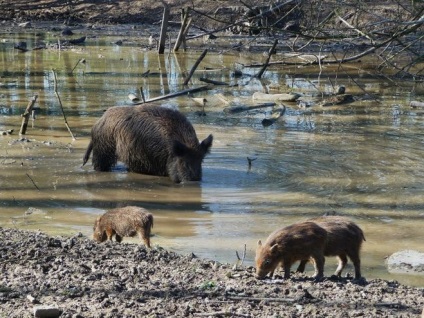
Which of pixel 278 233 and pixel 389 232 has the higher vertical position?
pixel 278 233

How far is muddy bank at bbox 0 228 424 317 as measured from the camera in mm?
6109

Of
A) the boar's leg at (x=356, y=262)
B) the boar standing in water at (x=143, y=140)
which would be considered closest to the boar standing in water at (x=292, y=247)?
the boar's leg at (x=356, y=262)

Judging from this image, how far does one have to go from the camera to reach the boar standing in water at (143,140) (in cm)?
1322

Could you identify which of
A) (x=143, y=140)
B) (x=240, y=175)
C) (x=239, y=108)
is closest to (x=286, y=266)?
(x=240, y=175)

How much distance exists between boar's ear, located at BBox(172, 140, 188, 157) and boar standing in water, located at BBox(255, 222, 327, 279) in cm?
573

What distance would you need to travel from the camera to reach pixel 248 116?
1794cm

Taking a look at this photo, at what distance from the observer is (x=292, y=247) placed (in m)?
7.05

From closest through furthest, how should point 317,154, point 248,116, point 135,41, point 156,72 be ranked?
point 317,154
point 248,116
point 156,72
point 135,41

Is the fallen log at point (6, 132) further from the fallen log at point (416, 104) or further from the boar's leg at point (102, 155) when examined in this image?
the fallen log at point (416, 104)

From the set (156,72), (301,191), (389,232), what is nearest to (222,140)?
(301,191)

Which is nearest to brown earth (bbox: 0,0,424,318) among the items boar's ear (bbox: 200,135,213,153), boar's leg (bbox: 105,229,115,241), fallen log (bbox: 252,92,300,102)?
boar's leg (bbox: 105,229,115,241)

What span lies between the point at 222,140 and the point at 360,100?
611cm

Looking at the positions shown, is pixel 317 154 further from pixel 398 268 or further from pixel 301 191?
pixel 398 268

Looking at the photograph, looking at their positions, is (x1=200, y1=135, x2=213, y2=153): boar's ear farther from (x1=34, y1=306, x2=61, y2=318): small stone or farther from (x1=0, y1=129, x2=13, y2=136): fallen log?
(x1=34, y1=306, x2=61, y2=318): small stone
